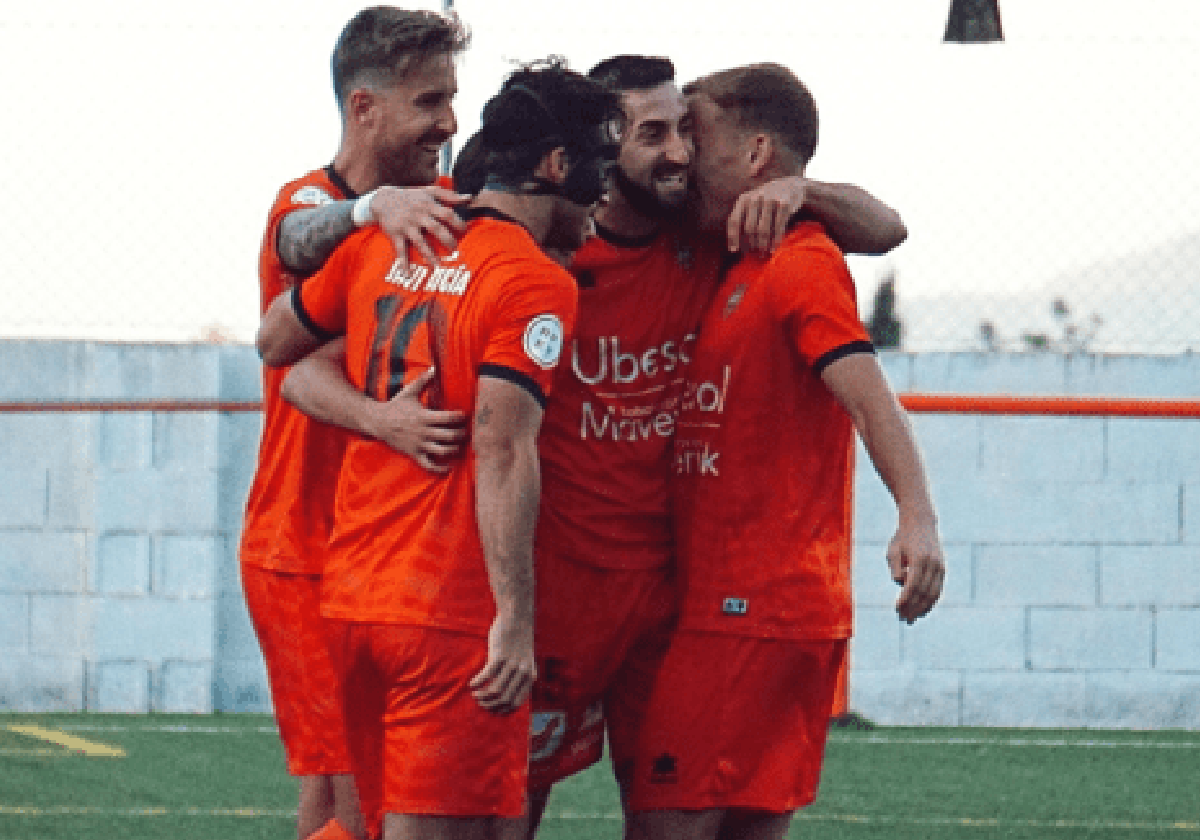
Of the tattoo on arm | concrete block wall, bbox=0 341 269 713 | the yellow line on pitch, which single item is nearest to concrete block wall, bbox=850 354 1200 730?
concrete block wall, bbox=0 341 269 713

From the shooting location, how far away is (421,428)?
11.8ft

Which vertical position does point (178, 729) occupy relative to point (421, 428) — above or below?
below

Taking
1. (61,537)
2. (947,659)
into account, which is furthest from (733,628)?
(61,537)

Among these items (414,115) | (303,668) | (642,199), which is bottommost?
(303,668)

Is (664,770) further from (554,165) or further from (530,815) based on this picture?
(554,165)

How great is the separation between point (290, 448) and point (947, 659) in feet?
16.7

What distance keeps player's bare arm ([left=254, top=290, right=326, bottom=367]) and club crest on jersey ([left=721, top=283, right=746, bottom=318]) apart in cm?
75

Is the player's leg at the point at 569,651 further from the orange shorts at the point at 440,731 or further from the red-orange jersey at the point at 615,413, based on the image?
the orange shorts at the point at 440,731

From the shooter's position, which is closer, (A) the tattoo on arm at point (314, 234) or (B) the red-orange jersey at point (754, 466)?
(A) the tattoo on arm at point (314, 234)

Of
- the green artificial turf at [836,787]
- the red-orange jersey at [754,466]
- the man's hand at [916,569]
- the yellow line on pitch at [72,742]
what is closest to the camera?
the man's hand at [916,569]

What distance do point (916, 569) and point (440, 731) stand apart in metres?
0.87

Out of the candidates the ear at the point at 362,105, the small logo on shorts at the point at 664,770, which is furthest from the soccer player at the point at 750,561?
the ear at the point at 362,105

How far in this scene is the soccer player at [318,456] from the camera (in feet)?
14.9

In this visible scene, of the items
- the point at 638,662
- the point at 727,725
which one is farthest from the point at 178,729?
the point at 727,725
